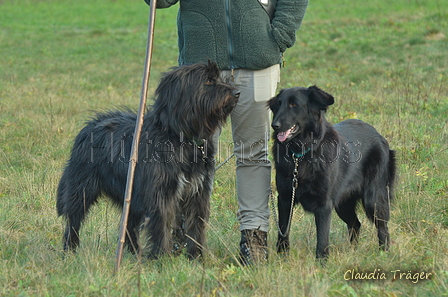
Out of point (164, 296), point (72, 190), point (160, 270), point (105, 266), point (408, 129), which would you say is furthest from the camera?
point (408, 129)

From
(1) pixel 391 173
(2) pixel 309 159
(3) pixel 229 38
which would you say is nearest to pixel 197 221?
(2) pixel 309 159

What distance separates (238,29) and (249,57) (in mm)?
221

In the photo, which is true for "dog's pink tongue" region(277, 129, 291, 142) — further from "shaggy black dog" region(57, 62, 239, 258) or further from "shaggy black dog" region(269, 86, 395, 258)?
"shaggy black dog" region(57, 62, 239, 258)

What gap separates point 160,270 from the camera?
12.9ft

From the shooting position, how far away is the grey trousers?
13.7ft

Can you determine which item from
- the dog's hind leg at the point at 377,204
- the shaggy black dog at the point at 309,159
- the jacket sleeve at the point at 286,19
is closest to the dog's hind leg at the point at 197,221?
the shaggy black dog at the point at 309,159

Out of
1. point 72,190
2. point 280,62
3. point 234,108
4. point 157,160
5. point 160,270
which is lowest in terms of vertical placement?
point 160,270

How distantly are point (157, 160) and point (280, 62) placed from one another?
125cm

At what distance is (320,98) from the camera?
4.18 meters

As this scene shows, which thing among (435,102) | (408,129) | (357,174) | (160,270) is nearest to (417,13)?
(435,102)

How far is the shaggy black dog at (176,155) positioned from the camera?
3.95 meters

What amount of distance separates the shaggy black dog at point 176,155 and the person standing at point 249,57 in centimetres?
22

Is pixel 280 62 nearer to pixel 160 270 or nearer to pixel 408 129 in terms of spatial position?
pixel 160 270

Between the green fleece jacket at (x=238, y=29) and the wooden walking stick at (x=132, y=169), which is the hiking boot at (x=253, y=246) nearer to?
the wooden walking stick at (x=132, y=169)
